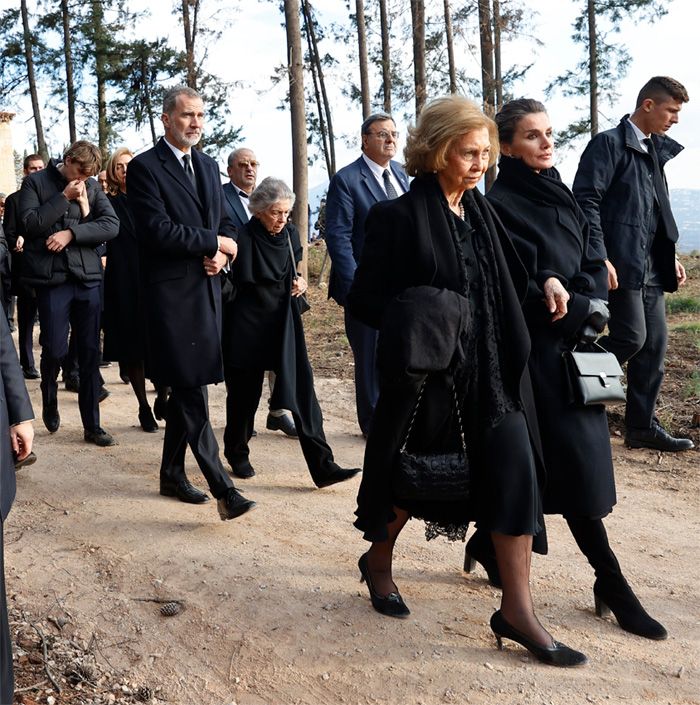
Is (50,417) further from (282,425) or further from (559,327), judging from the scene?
(559,327)

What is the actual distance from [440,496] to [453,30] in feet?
65.5

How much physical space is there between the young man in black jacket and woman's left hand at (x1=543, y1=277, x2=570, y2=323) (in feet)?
14.0


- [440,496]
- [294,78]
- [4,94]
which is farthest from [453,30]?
[440,496]

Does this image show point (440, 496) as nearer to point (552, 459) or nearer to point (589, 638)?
point (552, 459)

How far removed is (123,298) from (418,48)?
44.9ft

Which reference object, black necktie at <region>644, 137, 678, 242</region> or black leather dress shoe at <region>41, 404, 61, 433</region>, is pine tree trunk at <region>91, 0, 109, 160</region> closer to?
black leather dress shoe at <region>41, 404, 61, 433</region>

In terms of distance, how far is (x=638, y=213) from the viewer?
6.72 metres

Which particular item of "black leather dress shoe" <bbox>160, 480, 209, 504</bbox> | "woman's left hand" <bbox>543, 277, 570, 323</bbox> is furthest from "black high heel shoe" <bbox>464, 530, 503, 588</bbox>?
"black leather dress shoe" <bbox>160, 480, 209, 504</bbox>

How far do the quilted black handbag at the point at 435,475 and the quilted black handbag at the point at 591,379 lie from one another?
52cm

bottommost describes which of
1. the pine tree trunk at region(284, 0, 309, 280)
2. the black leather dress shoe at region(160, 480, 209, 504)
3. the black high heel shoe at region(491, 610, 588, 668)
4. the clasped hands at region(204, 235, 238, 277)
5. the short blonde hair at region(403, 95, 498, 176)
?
the black high heel shoe at region(491, 610, 588, 668)

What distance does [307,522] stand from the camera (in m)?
5.42

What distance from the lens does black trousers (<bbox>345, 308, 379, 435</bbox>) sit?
6.88 metres

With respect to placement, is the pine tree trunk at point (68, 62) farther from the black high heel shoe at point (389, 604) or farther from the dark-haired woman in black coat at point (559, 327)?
the black high heel shoe at point (389, 604)

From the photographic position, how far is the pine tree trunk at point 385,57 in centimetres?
2455
